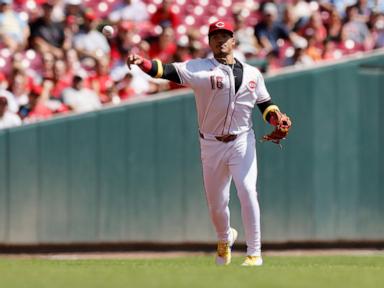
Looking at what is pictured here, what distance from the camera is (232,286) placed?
5.61 meters

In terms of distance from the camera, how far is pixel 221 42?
789 centimetres

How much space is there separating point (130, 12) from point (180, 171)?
2946 mm

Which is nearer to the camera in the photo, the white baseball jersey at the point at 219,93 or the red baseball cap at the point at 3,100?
the white baseball jersey at the point at 219,93

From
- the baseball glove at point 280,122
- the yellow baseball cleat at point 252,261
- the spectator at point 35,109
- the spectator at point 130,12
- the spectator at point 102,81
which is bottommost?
the yellow baseball cleat at point 252,261

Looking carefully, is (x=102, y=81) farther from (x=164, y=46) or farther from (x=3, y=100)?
(x=3, y=100)

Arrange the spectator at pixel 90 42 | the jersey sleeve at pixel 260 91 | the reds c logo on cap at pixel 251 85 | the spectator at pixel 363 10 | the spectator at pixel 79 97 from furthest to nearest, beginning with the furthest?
the spectator at pixel 363 10, the spectator at pixel 90 42, the spectator at pixel 79 97, the jersey sleeve at pixel 260 91, the reds c logo on cap at pixel 251 85

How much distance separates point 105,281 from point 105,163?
558 centimetres

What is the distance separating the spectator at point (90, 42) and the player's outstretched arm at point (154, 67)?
16.0 ft

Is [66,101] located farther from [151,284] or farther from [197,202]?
[151,284]

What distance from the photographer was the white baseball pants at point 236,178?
791cm

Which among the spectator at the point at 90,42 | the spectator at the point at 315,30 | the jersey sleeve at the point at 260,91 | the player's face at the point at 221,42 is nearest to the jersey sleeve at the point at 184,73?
the player's face at the point at 221,42

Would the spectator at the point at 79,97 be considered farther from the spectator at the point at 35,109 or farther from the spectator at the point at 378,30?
the spectator at the point at 378,30

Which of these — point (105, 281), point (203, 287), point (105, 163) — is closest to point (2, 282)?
point (105, 281)

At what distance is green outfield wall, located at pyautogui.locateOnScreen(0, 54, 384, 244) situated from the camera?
37.2ft
